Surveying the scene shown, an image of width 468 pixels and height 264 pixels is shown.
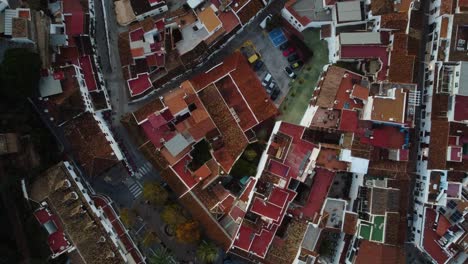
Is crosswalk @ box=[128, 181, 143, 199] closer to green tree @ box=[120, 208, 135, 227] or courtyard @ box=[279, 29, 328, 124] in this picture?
green tree @ box=[120, 208, 135, 227]

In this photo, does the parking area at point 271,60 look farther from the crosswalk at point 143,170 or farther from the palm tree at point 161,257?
the palm tree at point 161,257

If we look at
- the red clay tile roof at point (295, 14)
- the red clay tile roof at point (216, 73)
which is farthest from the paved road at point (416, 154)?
the red clay tile roof at point (216, 73)

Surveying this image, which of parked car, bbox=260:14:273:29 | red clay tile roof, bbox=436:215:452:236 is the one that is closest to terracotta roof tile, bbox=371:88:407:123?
red clay tile roof, bbox=436:215:452:236

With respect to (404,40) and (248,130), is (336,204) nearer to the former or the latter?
(248,130)

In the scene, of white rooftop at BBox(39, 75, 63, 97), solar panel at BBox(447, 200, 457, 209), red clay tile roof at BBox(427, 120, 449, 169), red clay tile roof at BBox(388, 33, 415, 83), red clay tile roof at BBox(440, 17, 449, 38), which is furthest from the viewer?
red clay tile roof at BBox(440, 17, 449, 38)

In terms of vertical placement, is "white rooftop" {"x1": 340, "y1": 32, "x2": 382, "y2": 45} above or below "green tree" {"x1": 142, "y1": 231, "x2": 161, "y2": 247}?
above

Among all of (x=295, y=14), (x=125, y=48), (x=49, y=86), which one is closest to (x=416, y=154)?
(x=295, y=14)

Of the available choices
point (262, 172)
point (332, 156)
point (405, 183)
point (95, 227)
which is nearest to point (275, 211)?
point (262, 172)

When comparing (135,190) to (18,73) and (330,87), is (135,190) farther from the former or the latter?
(330,87)
